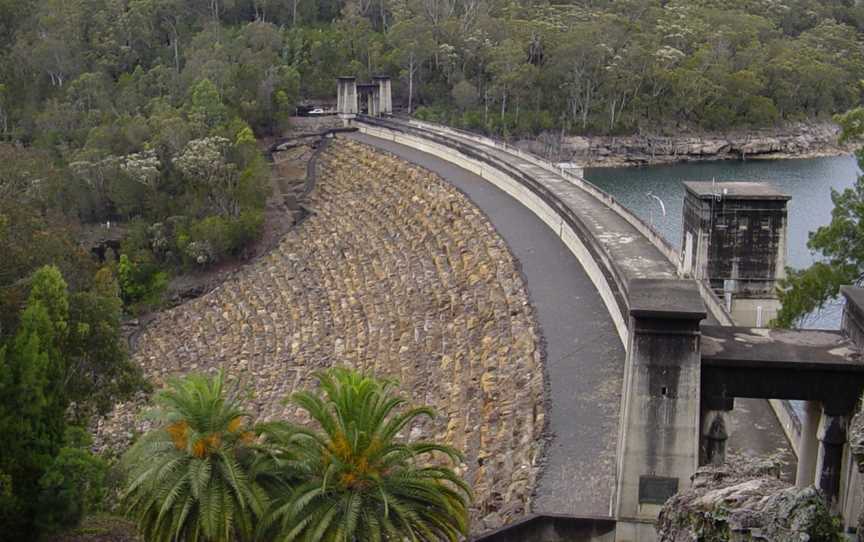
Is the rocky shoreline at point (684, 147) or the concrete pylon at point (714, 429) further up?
the rocky shoreline at point (684, 147)

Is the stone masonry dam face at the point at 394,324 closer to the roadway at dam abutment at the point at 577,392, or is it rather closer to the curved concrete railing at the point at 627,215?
the roadway at dam abutment at the point at 577,392

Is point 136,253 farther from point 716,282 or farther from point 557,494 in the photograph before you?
point 557,494

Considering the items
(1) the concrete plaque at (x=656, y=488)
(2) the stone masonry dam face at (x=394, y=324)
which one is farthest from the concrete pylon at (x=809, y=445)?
(2) the stone masonry dam face at (x=394, y=324)

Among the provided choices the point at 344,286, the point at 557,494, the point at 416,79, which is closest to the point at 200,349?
the point at 344,286

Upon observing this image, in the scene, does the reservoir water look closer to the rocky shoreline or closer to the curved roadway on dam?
the rocky shoreline

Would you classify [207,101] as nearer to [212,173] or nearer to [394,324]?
[212,173]

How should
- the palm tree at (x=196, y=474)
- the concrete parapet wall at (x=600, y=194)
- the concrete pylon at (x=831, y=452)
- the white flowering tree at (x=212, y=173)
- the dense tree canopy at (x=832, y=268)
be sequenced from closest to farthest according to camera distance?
the palm tree at (x=196, y=474), the concrete pylon at (x=831, y=452), the dense tree canopy at (x=832, y=268), the concrete parapet wall at (x=600, y=194), the white flowering tree at (x=212, y=173)

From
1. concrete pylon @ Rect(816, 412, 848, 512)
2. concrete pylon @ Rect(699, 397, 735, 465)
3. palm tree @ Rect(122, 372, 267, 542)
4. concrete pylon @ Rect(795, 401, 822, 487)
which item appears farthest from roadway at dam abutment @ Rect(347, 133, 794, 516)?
palm tree @ Rect(122, 372, 267, 542)
